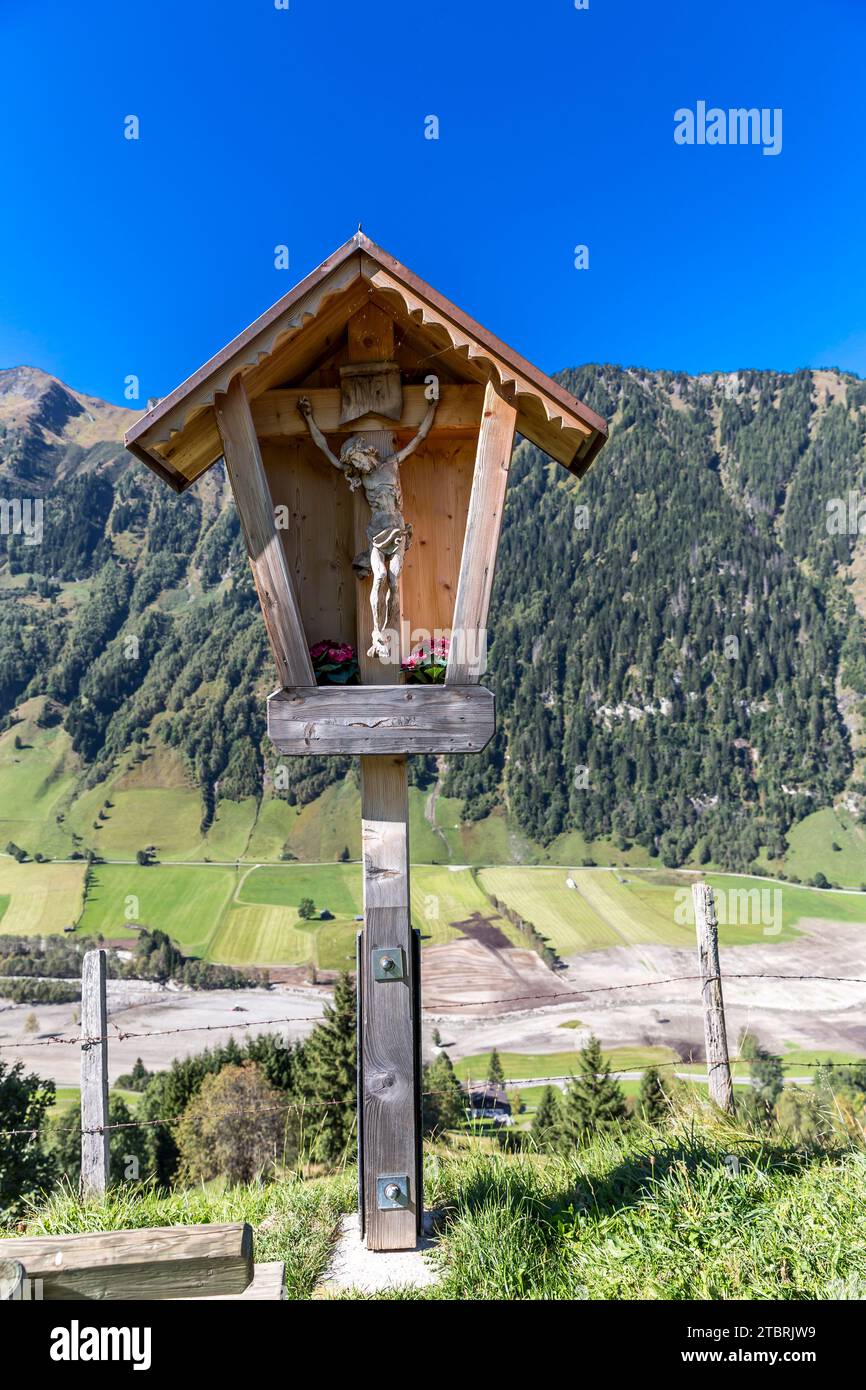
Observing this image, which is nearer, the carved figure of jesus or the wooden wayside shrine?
the wooden wayside shrine

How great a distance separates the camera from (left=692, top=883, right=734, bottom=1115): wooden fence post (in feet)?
26.5

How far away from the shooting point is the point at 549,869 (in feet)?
565

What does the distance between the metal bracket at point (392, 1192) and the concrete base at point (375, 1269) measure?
0.28 metres

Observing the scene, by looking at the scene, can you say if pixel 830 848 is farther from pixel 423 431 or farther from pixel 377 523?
pixel 377 523

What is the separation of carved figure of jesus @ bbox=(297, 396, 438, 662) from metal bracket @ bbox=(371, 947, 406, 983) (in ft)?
6.46

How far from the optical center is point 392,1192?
17.7 feet

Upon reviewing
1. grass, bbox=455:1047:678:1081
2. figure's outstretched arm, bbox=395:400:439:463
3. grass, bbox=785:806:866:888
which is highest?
figure's outstretched arm, bbox=395:400:439:463

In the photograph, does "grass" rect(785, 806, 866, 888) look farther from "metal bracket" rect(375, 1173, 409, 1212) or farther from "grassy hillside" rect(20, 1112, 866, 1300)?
"metal bracket" rect(375, 1173, 409, 1212)

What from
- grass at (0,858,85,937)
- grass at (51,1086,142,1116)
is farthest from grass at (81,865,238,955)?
grass at (51,1086,142,1116)

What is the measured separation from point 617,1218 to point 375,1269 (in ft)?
4.91

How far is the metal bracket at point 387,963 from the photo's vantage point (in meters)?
5.59

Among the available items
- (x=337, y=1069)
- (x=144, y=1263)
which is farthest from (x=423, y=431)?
(x=337, y=1069)

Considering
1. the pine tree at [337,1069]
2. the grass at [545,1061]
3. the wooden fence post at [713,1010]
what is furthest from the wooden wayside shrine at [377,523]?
the grass at [545,1061]
